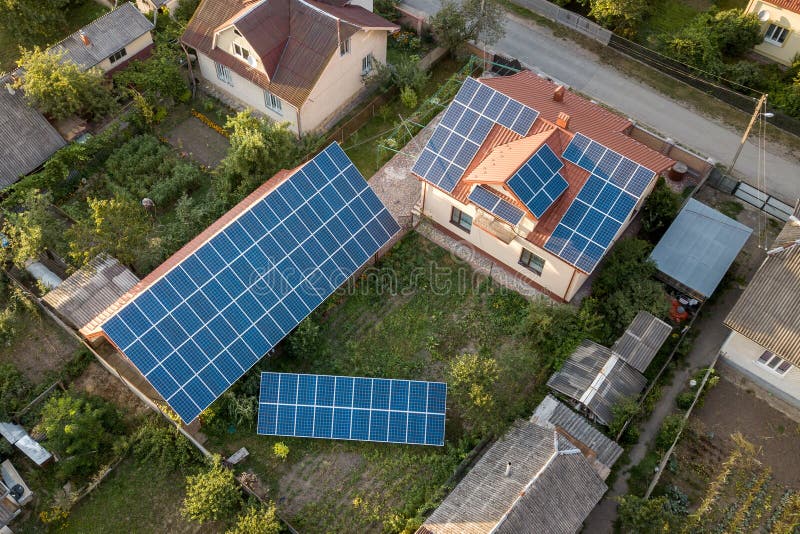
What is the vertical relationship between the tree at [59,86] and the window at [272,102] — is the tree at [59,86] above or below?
below

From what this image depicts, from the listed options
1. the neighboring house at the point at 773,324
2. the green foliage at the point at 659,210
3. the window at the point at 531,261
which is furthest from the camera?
the green foliage at the point at 659,210

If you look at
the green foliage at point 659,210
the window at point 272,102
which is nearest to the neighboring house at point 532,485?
the green foliage at point 659,210

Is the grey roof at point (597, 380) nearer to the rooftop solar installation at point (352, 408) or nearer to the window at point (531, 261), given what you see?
the window at point (531, 261)

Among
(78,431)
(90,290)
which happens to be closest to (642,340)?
(78,431)

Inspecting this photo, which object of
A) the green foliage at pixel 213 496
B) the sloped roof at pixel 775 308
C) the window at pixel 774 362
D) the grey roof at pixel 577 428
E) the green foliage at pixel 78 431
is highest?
the sloped roof at pixel 775 308

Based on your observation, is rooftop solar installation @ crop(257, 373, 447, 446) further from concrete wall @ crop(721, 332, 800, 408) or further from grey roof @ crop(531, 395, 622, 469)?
concrete wall @ crop(721, 332, 800, 408)

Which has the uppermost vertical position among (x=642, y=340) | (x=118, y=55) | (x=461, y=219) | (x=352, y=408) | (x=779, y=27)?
(x=779, y=27)

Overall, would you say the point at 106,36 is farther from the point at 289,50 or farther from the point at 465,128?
the point at 465,128
